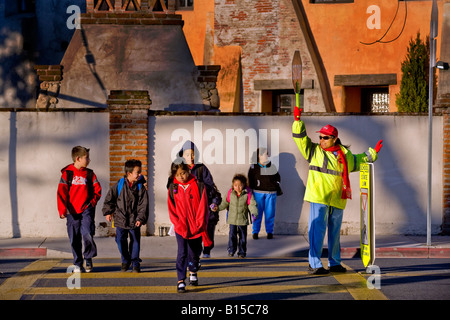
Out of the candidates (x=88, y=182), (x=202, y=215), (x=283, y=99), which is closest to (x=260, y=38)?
(x=283, y=99)

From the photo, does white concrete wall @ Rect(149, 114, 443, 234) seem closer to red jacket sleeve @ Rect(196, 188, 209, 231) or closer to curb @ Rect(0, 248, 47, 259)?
curb @ Rect(0, 248, 47, 259)

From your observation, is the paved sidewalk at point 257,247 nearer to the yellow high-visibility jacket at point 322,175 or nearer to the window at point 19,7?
the yellow high-visibility jacket at point 322,175

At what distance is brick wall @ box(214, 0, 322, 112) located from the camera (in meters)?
23.2

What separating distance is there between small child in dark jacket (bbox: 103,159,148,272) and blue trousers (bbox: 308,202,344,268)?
2.32m

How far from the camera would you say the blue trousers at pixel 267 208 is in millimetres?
14539

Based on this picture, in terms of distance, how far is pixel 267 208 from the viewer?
575 inches

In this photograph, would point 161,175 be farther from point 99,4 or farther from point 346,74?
point 346,74

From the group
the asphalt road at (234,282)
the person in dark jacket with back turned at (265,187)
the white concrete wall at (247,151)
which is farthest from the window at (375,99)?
the asphalt road at (234,282)

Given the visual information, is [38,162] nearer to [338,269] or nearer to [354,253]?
[354,253]

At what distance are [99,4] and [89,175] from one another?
9.41m

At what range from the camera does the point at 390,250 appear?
12883 millimetres

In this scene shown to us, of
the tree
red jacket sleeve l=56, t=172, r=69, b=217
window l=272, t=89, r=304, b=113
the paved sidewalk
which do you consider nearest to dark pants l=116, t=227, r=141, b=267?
red jacket sleeve l=56, t=172, r=69, b=217

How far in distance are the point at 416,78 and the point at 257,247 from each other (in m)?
10.5
